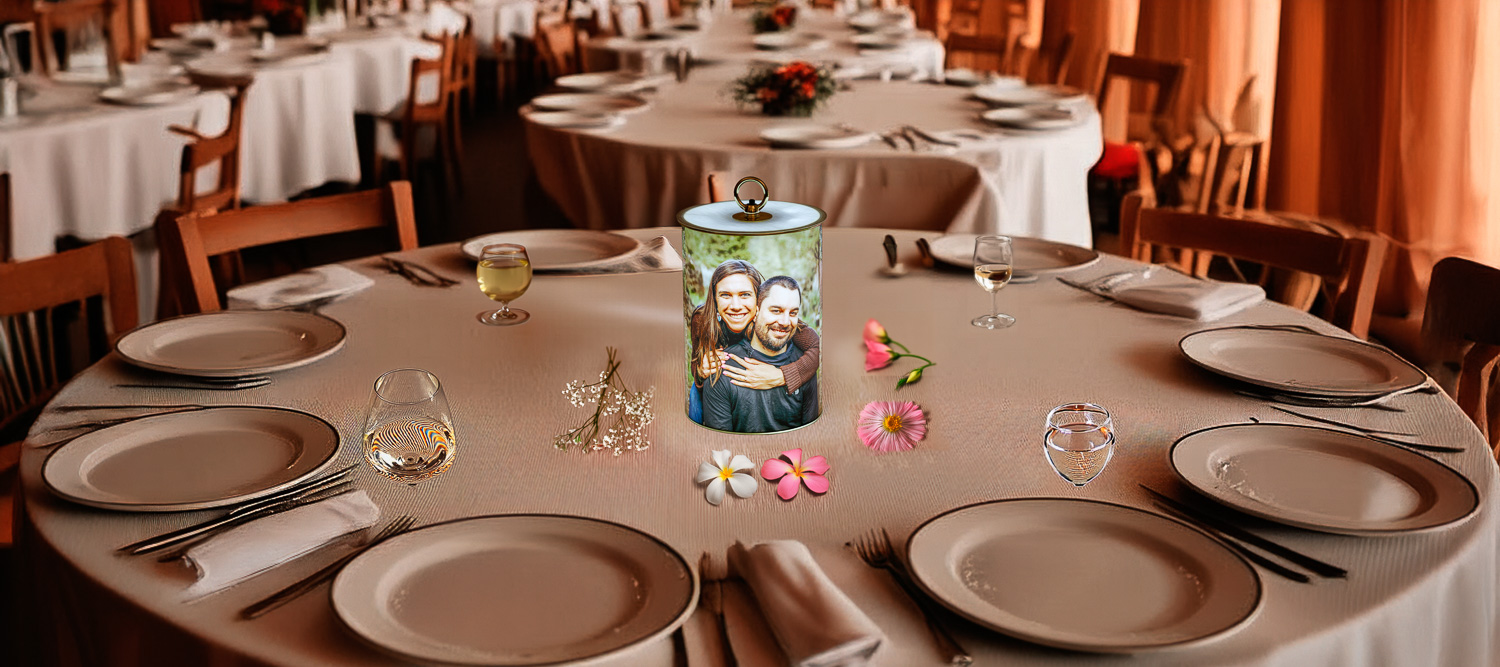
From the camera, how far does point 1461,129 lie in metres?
4.00

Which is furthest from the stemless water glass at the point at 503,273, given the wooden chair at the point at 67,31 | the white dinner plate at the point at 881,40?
the white dinner plate at the point at 881,40

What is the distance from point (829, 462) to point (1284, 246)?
45.6 inches

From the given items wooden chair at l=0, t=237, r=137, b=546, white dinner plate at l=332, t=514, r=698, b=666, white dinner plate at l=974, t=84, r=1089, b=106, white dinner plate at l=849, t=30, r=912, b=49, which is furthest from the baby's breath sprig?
white dinner plate at l=849, t=30, r=912, b=49

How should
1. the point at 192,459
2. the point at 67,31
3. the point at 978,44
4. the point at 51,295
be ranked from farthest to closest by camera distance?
the point at 978,44
the point at 67,31
the point at 51,295
the point at 192,459

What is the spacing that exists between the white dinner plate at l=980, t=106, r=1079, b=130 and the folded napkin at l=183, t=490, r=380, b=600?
8.71 feet

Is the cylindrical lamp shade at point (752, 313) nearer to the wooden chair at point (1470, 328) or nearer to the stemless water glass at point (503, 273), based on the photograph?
the stemless water glass at point (503, 273)

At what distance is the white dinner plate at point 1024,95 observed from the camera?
3.92m

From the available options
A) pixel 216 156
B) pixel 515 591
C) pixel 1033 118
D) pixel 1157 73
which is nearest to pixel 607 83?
pixel 216 156

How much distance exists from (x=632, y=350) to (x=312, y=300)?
54 cm

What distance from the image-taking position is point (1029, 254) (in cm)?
222

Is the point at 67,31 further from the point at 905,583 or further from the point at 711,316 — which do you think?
the point at 905,583

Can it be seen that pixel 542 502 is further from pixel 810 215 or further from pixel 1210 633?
pixel 1210 633

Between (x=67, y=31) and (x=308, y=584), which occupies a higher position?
(x=67, y=31)

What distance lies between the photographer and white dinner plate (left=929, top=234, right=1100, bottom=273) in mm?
2146
